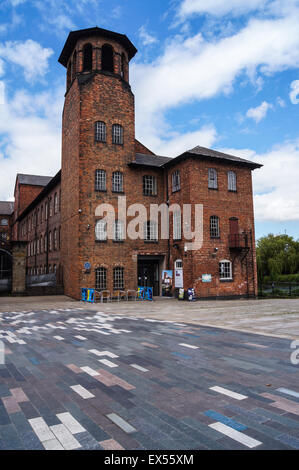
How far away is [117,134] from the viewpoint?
22.7m

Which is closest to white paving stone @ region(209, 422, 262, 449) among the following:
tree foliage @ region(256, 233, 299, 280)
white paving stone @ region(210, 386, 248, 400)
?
white paving stone @ region(210, 386, 248, 400)

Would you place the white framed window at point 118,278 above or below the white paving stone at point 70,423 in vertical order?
above

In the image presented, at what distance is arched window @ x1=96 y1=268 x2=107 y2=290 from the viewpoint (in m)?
20.9

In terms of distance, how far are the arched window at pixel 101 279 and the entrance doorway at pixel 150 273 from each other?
12.1 feet

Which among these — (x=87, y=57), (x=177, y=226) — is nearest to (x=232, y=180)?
(x=177, y=226)

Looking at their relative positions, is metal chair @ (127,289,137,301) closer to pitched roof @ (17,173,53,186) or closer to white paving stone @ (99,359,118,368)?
white paving stone @ (99,359,118,368)

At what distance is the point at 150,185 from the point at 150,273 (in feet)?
21.8

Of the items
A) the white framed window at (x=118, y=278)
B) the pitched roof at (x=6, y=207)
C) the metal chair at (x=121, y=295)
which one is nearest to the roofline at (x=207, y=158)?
the white framed window at (x=118, y=278)

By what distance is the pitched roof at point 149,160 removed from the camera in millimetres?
23130


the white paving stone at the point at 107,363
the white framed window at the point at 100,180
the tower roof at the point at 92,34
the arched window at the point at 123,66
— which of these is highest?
the tower roof at the point at 92,34

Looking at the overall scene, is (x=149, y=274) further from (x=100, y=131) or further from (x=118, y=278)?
(x=100, y=131)

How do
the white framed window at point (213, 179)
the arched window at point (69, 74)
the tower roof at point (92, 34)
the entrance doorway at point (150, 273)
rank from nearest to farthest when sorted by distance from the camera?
the tower roof at point (92, 34)
the white framed window at point (213, 179)
the entrance doorway at point (150, 273)
the arched window at point (69, 74)

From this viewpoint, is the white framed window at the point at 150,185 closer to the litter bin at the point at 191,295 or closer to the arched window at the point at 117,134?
the arched window at the point at 117,134

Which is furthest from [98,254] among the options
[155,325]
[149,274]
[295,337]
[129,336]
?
[295,337]
